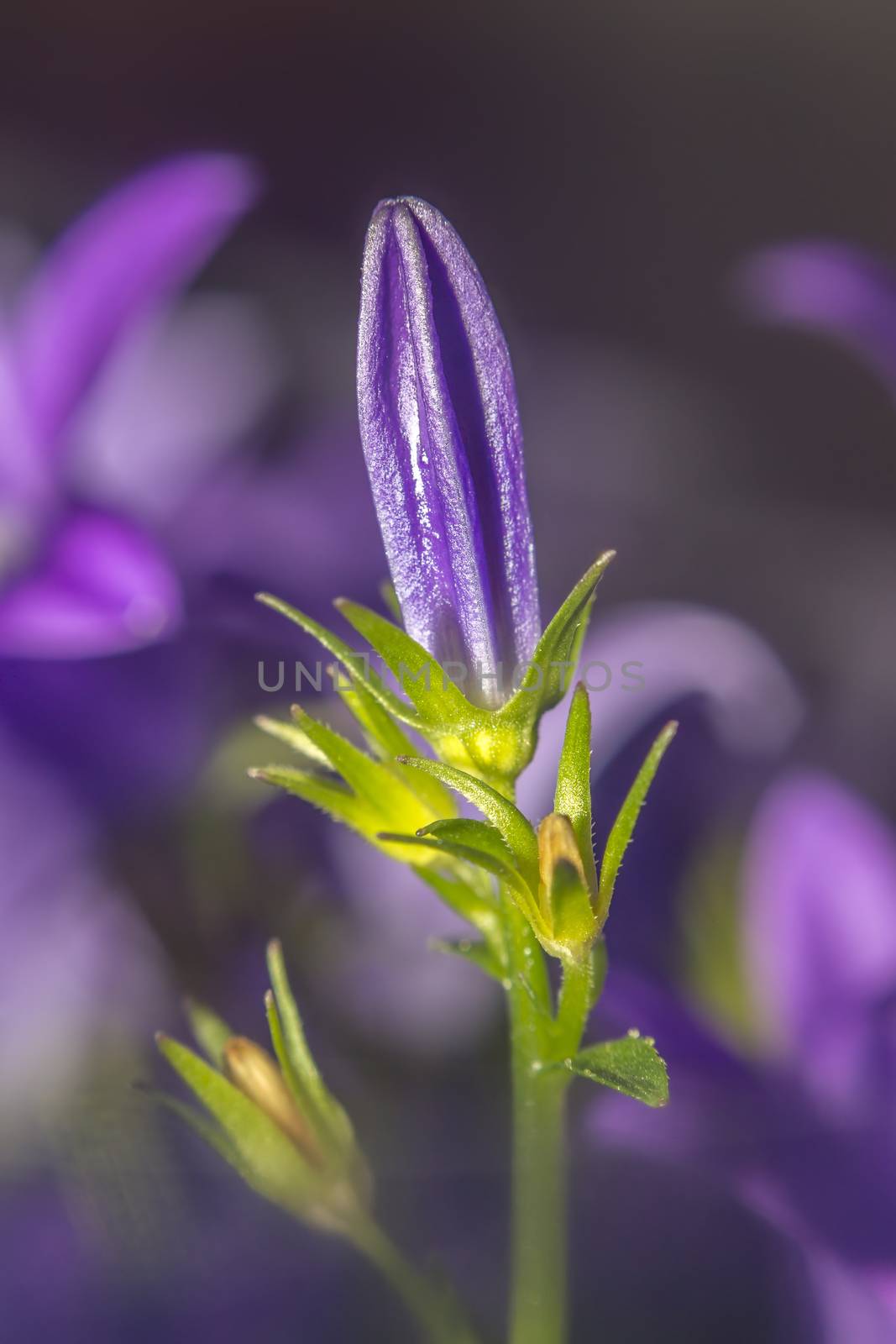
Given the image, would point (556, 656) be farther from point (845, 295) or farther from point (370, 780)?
point (845, 295)

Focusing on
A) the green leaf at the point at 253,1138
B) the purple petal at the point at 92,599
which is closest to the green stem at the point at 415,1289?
the green leaf at the point at 253,1138

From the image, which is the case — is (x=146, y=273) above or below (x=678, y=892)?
above

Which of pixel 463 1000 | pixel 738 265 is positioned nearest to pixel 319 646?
pixel 463 1000

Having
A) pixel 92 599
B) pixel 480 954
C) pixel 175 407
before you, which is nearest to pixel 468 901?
pixel 480 954

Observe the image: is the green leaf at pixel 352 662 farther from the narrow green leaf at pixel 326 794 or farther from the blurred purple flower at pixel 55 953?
the blurred purple flower at pixel 55 953

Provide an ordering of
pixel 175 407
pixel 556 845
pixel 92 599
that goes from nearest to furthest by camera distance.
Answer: pixel 556 845 < pixel 92 599 < pixel 175 407

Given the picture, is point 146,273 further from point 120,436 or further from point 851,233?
point 851,233
